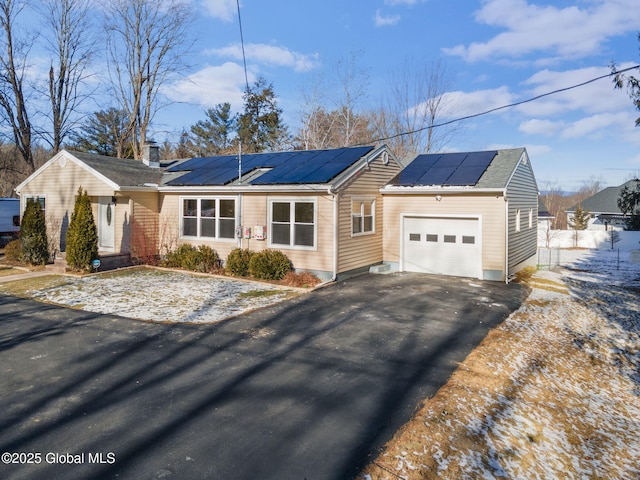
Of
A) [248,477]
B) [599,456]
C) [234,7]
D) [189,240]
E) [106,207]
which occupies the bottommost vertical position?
[599,456]

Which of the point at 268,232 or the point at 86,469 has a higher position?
the point at 268,232

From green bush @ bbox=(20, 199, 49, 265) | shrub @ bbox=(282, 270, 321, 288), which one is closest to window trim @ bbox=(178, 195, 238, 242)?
shrub @ bbox=(282, 270, 321, 288)

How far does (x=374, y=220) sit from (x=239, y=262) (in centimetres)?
501

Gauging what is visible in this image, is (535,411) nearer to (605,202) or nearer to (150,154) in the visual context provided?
(150,154)

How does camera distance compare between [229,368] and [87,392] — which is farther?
[229,368]

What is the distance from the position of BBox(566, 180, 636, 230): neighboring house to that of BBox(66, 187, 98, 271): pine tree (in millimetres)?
40890

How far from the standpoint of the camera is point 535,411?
520 centimetres

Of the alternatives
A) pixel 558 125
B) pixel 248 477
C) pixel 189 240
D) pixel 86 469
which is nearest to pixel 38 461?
pixel 86 469

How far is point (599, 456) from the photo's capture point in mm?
4457

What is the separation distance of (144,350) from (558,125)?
3230 cm

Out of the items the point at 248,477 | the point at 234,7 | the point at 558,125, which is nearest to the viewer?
the point at 248,477

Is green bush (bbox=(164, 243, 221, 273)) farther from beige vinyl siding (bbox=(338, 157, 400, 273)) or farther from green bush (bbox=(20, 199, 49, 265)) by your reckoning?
beige vinyl siding (bbox=(338, 157, 400, 273))

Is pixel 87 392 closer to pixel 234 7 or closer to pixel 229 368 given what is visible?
pixel 229 368

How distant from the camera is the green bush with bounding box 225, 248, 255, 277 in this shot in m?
13.2
